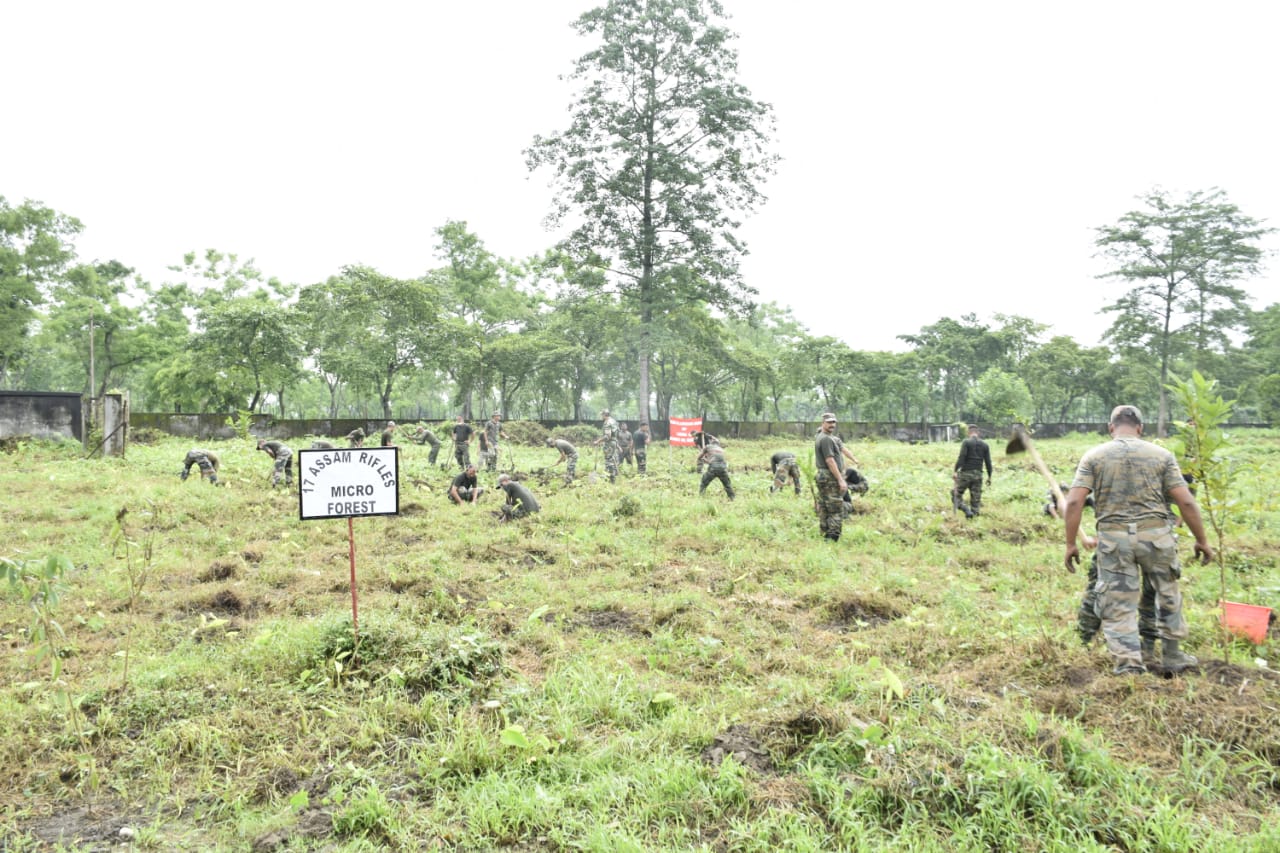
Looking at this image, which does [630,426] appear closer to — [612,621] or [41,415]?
[41,415]

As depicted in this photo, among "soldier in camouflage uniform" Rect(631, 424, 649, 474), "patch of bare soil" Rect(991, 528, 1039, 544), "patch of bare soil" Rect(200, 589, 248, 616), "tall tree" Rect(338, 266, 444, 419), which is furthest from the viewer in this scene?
"tall tree" Rect(338, 266, 444, 419)

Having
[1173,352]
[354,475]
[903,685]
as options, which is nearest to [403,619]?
[354,475]

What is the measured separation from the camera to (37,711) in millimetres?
4230

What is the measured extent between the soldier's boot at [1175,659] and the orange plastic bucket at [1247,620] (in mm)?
754

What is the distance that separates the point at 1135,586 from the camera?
177 inches

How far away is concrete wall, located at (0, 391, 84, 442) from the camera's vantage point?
20.7 meters

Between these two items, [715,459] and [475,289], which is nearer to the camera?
[715,459]

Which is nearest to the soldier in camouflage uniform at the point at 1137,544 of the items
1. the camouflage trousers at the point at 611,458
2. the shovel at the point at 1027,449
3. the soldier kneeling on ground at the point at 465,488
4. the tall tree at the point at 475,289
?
the shovel at the point at 1027,449

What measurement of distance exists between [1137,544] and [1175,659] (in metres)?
0.79

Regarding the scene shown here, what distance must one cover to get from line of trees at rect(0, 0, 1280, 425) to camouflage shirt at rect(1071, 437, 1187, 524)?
13.8m

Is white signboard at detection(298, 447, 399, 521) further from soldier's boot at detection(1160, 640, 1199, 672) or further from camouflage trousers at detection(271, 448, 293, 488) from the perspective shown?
camouflage trousers at detection(271, 448, 293, 488)

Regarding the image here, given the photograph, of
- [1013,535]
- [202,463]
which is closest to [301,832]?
[1013,535]

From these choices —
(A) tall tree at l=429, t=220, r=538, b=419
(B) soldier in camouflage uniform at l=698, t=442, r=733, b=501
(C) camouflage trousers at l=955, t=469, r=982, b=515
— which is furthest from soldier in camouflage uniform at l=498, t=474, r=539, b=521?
(A) tall tree at l=429, t=220, r=538, b=419

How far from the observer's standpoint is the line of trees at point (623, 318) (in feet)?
88.8
